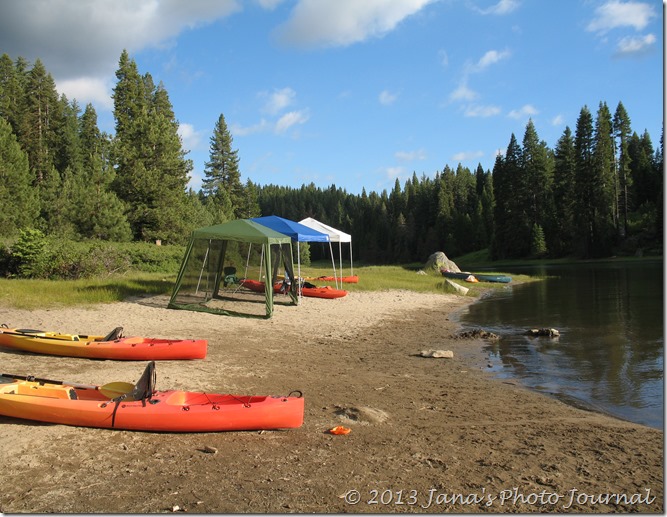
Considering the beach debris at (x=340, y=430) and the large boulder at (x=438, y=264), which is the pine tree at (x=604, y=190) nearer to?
the large boulder at (x=438, y=264)

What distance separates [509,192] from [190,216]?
53.8 meters

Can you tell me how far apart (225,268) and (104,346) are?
8.34m

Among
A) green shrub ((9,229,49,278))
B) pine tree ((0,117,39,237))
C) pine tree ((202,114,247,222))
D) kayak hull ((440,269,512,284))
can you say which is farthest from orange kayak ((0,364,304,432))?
pine tree ((202,114,247,222))

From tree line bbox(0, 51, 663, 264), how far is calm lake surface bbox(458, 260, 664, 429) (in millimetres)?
22163

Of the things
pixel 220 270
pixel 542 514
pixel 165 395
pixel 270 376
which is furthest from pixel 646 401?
pixel 220 270

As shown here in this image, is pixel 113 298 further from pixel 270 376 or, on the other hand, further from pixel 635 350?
pixel 635 350

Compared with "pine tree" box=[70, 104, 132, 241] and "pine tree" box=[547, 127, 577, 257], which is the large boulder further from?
"pine tree" box=[547, 127, 577, 257]

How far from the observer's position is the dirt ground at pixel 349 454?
484 cm

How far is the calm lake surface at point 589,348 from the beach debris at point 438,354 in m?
0.96

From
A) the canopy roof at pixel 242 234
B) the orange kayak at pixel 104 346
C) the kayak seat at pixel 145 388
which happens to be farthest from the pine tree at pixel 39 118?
the kayak seat at pixel 145 388

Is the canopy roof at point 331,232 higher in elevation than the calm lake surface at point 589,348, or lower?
higher

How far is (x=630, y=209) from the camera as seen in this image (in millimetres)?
67625

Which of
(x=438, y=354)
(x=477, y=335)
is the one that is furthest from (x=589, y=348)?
(x=438, y=354)

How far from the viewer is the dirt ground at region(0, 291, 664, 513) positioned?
15.9 feet
